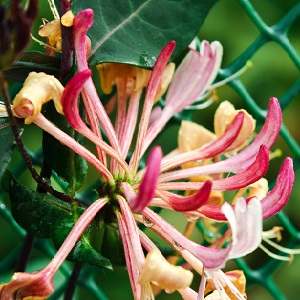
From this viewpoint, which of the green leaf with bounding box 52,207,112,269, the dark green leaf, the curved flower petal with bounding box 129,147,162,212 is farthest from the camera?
the dark green leaf

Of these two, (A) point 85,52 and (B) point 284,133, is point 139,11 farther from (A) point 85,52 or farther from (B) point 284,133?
(B) point 284,133

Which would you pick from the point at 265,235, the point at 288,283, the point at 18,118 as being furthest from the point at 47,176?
the point at 288,283

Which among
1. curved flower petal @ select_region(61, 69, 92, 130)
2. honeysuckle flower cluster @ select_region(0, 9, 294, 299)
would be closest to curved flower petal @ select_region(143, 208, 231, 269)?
honeysuckle flower cluster @ select_region(0, 9, 294, 299)

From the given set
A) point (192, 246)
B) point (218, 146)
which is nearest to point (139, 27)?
point (218, 146)

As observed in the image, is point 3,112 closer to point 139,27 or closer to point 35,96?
point 35,96

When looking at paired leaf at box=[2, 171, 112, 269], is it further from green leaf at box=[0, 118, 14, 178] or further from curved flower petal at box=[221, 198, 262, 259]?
curved flower petal at box=[221, 198, 262, 259]

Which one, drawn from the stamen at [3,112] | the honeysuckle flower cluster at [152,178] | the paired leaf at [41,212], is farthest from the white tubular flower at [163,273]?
the stamen at [3,112]
